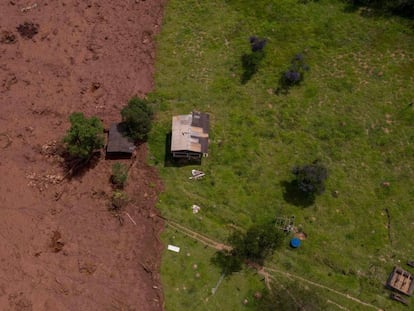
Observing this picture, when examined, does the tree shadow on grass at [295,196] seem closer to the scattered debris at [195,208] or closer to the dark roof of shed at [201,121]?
the scattered debris at [195,208]

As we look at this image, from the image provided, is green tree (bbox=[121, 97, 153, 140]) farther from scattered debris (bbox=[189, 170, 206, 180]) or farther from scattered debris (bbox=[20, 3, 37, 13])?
scattered debris (bbox=[20, 3, 37, 13])

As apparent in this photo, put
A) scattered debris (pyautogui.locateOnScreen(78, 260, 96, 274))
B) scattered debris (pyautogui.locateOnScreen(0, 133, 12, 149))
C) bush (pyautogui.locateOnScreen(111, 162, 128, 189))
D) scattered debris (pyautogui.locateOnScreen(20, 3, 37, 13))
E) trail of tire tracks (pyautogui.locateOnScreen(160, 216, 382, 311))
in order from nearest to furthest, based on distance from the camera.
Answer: trail of tire tracks (pyautogui.locateOnScreen(160, 216, 382, 311)), scattered debris (pyautogui.locateOnScreen(78, 260, 96, 274)), bush (pyautogui.locateOnScreen(111, 162, 128, 189)), scattered debris (pyautogui.locateOnScreen(0, 133, 12, 149)), scattered debris (pyautogui.locateOnScreen(20, 3, 37, 13))

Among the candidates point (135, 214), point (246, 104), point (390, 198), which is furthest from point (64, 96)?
point (390, 198)

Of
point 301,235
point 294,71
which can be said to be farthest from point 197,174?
point 294,71

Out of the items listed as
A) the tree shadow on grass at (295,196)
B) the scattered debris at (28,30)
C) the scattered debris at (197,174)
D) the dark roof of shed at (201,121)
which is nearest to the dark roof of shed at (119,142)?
the scattered debris at (197,174)

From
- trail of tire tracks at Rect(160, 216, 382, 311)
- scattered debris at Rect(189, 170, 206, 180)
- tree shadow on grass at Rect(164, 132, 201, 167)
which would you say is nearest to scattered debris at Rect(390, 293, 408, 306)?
trail of tire tracks at Rect(160, 216, 382, 311)

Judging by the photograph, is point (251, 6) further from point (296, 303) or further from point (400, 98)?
point (296, 303)
